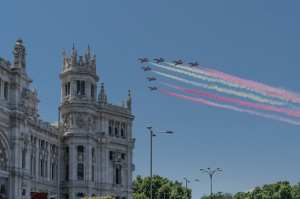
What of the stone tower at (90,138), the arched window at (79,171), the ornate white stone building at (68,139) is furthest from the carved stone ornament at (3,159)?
the arched window at (79,171)

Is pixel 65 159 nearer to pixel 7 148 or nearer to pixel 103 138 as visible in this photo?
pixel 103 138

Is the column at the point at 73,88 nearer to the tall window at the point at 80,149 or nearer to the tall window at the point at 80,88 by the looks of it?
the tall window at the point at 80,88

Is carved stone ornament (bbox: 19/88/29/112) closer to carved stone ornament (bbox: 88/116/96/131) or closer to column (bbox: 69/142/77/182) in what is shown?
A: column (bbox: 69/142/77/182)

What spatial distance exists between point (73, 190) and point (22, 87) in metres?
24.8

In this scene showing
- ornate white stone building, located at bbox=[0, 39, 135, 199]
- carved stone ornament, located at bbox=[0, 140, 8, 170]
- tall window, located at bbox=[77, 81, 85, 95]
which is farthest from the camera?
tall window, located at bbox=[77, 81, 85, 95]

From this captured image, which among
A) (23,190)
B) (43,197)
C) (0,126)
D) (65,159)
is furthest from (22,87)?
(43,197)

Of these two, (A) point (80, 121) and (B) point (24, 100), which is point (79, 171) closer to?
(A) point (80, 121)

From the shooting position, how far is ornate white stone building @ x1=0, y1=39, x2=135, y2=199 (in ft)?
249

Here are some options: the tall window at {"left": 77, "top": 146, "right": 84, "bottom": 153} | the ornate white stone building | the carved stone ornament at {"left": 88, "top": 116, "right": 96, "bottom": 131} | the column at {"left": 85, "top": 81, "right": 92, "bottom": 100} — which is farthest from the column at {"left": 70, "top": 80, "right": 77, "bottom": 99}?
the tall window at {"left": 77, "top": 146, "right": 84, "bottom": 153}

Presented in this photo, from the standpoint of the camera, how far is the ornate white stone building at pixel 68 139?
75.8 meters

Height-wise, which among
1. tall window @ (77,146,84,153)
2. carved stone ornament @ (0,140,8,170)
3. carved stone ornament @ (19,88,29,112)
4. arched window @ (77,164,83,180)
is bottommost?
arched window @ (77,164,83,180)

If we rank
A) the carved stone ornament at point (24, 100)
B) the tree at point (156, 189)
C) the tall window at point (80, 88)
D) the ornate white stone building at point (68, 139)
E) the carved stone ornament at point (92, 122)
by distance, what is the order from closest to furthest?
the ornate white stone building at point (68, 139), the carved stone ornament at point (24, 100), the carved stone ornament at point (92, 122), the tall window at point (80, 88), the tree at point (156, 189)

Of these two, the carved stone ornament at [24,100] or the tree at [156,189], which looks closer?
the carved stone ornament at [24,100]

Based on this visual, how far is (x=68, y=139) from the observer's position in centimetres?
9681
